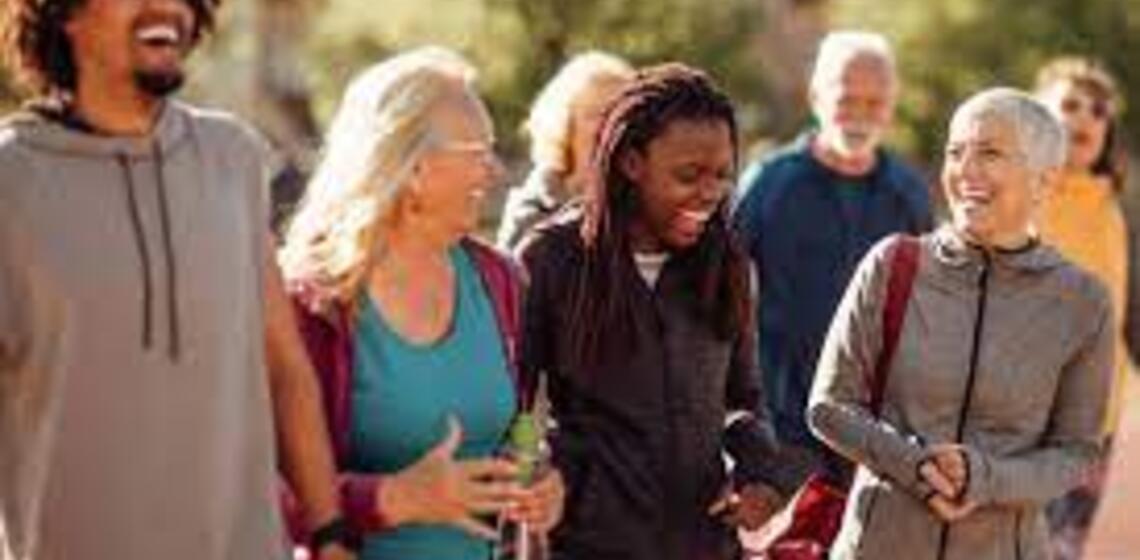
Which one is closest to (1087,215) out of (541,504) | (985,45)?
(541,504)

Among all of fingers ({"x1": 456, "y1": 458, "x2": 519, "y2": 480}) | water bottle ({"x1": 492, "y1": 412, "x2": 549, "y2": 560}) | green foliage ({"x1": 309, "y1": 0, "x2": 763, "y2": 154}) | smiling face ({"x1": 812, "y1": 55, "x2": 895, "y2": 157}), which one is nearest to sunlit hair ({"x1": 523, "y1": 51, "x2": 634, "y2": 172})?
smiling face ({"x1": 812, "y1": 55, "x2": 895, "y2": 157})

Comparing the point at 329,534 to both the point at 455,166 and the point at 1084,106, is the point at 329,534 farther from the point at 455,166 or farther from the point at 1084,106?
the point at 1084,106

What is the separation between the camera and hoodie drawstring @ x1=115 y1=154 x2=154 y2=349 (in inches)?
182

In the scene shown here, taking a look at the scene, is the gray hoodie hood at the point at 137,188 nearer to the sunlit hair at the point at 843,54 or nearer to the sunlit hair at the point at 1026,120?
the sunlit hair at the point at 1026,120

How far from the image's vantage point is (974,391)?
6.30 m

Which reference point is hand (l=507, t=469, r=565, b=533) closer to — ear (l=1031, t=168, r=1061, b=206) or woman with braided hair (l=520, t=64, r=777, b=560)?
woman with braided hair (l=520, t=64, r=777, b=560)

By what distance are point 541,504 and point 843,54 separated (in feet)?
12.2

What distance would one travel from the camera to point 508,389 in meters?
5.28

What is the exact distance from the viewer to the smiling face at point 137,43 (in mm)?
4668

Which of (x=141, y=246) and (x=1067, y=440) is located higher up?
(x=141, y=246)

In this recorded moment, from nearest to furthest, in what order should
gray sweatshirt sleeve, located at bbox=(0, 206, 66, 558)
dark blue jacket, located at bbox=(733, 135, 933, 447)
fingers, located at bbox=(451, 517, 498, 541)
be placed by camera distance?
1. gray sweatshirt sleeve, located at bbox=(0, 206, 66, 558)
2. fingers, located at bbox=(451, 517, 498, 541)
3. dark blue jacket, located at bbox=(733, 135, 933, 447)

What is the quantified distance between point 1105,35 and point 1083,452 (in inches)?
951

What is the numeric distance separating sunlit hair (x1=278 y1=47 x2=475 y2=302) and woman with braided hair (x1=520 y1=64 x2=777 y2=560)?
2.85 feet

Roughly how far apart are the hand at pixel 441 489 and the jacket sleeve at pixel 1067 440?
1.47 meters
